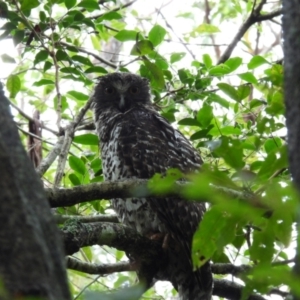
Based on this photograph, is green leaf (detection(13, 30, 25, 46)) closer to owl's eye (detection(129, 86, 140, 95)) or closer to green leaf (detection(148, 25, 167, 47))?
green leaf (detection(148, 25, 167, 47))

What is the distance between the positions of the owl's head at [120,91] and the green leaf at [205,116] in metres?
1.82

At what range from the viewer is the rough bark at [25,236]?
1.47 metres

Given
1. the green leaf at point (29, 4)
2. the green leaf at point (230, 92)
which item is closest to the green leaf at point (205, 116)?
the green leaf at point (230, 92)

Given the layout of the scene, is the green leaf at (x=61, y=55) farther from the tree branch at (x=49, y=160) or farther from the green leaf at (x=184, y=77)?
the green leaf at (x=184, y=77)

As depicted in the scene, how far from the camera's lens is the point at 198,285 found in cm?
557

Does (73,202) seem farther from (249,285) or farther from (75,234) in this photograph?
(249,285)

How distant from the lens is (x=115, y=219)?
19.4 feet

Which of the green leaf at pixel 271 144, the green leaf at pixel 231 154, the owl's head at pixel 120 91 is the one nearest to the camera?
the green leaf at pixel 231 154

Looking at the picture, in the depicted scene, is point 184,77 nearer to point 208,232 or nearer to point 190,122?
point 190,122

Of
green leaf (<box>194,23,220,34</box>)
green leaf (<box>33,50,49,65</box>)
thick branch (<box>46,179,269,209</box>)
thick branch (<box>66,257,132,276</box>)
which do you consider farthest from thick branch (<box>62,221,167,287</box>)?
green leaf (<box>194,23,220,34</box>)

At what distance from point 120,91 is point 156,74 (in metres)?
1.59

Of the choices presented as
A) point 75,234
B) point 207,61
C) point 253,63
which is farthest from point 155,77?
point 75,234

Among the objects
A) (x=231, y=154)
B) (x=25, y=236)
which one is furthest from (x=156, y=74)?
(x=25, y=236)

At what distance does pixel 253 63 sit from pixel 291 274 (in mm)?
3774
